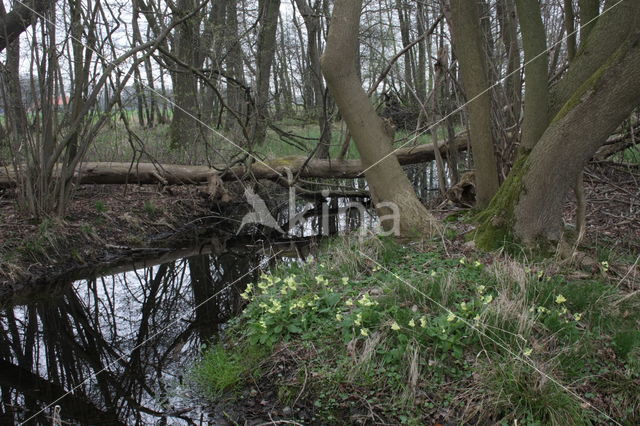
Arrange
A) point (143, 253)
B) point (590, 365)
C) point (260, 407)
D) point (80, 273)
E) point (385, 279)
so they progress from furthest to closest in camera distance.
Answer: point (143, 253), point (80, 273), point (385, 279), point (260, 407), point (590, 365)

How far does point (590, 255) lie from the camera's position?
4.61 meters

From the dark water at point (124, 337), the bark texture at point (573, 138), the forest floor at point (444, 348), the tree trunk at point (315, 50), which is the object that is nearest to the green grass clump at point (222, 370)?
the forest floor at point (444, 348)

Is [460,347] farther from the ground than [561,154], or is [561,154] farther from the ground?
[561,154]

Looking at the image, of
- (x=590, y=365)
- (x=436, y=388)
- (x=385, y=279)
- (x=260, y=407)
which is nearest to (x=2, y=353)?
(x=260, y=407)

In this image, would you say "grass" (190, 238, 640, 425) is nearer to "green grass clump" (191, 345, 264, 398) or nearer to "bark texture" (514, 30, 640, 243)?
"green grass clump" (191, 345, 264, 398)

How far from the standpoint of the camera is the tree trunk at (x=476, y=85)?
536cm

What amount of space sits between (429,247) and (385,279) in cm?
79

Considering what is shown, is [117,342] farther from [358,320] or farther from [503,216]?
[503,216]

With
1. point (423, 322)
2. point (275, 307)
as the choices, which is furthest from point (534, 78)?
point (275, 307)

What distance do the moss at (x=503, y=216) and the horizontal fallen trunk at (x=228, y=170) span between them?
12.4 feet

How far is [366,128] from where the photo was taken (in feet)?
17.6

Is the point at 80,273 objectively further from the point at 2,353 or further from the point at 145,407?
the point at 145,407

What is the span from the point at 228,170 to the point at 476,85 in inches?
184

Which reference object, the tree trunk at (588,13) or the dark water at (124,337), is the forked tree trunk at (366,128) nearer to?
the dark water at (124,337)
